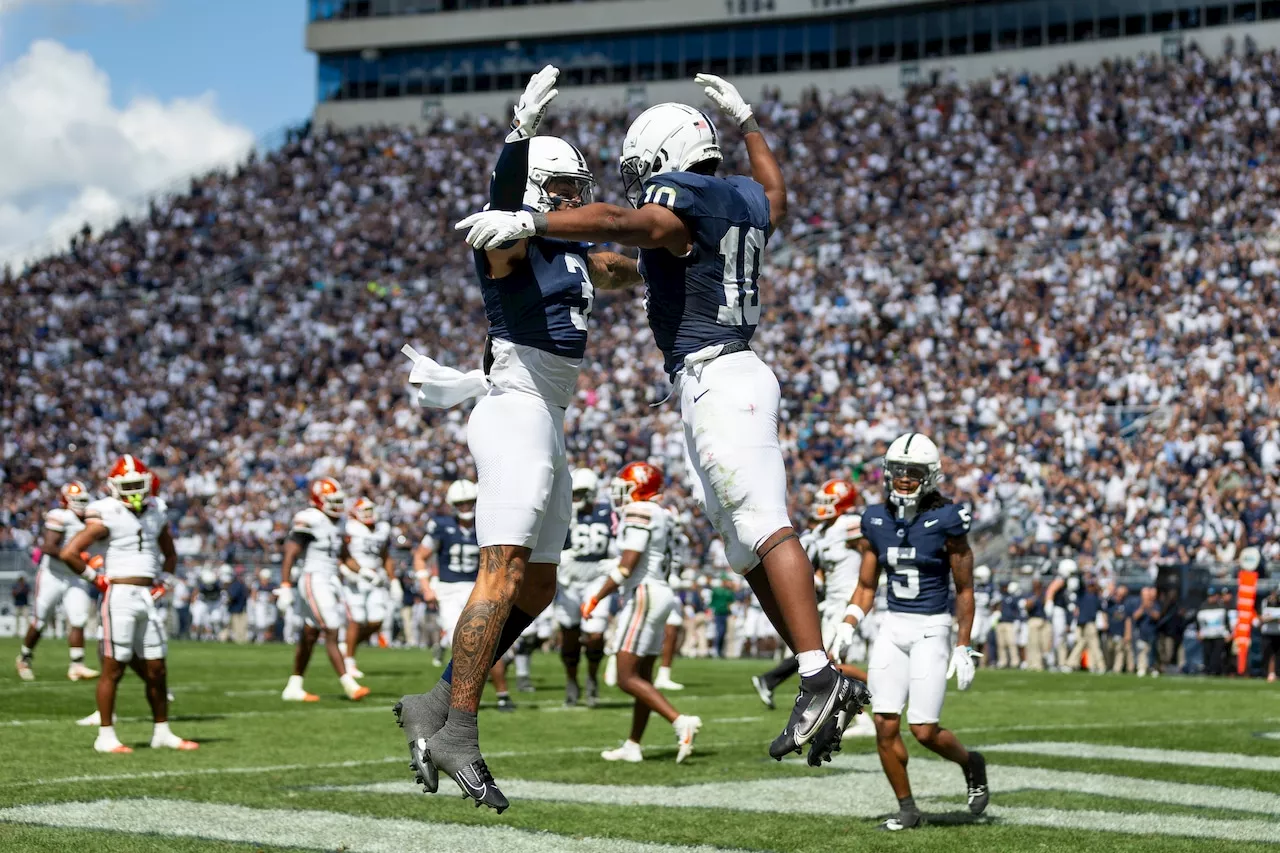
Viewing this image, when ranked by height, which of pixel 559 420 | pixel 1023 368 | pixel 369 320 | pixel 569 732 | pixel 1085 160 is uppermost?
pixel 1085 160

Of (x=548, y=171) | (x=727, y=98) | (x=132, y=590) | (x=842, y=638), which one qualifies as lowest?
(x=842, y=638)

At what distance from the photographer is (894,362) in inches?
1270

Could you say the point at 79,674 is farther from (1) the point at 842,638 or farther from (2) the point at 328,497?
(1) the point at 842,638

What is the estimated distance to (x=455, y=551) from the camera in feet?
55.0

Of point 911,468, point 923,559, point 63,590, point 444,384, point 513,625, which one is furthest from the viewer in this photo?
point 63,590

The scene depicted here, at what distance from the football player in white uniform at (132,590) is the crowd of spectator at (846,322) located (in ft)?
56.7

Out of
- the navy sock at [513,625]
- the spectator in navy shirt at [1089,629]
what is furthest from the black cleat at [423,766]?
the spectator in navy shirt at [1089,629]

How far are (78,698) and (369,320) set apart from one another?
25320 mm

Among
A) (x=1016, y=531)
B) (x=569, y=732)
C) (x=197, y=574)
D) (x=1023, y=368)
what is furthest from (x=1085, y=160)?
(x=569, y=732)

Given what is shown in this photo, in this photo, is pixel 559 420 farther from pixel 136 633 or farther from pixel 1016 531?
pixel 1016 531

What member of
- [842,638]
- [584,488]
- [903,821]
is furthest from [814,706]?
[584,488]

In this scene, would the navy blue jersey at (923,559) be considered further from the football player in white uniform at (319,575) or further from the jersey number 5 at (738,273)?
the football player in white uniform at (319,575)

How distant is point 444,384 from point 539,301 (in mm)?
570

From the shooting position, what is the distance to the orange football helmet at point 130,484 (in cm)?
1204
